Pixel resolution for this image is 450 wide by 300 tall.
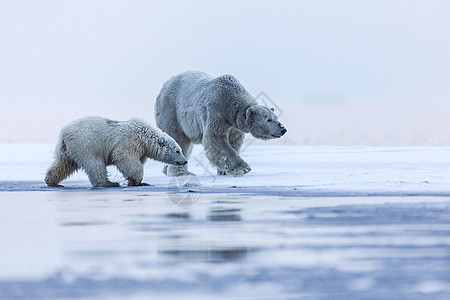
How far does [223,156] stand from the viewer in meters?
11.9

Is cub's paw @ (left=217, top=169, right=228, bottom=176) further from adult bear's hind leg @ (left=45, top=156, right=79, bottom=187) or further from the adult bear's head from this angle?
adult bear's hind leg @ (left=45, top=156, right=79, bottom=187)

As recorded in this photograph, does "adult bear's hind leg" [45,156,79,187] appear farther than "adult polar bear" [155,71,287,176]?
No

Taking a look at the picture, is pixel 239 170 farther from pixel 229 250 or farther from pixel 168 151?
pixel 229 250

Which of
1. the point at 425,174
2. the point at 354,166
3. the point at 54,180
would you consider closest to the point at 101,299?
the point at 54,180

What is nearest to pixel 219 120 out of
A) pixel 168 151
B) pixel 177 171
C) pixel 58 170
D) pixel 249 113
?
pixel 249 113

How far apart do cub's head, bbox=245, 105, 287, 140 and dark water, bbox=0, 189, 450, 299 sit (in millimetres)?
4263

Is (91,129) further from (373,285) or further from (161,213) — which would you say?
(373,285)

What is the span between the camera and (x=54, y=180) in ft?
34.3

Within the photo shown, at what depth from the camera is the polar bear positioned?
10.2m

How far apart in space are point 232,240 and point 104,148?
5.52m

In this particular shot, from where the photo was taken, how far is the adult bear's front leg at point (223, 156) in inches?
463

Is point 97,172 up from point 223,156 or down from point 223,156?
down

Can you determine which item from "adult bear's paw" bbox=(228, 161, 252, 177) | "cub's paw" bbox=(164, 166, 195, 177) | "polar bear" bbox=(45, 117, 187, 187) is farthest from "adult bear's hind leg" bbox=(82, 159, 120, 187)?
"cub's paw" bbox=(164, 166, 195, 177)

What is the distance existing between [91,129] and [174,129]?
3.16 metres
